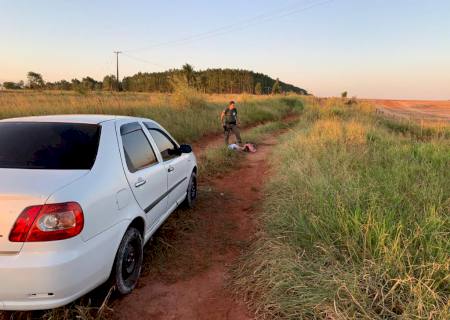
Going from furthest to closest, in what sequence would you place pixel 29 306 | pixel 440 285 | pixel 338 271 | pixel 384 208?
pixel 384 208
pixel 338 271
pixel 440 285
pixel 29 306

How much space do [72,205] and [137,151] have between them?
1293mm

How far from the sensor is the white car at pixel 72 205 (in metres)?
2.07

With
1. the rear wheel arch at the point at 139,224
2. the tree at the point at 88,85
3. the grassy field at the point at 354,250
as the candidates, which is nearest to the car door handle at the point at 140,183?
the rear wheel arch at the point at 139,224

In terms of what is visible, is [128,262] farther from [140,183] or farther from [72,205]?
[72,205]

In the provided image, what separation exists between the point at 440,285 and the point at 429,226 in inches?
28.5

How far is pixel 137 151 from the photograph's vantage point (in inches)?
134

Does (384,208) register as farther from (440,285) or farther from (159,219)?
(159,219)

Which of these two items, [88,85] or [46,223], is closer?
[46,223]

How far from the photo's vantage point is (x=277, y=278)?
9.66 ft

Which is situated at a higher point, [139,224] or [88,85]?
[88,85]

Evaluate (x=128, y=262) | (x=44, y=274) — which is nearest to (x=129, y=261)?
(x=128, y=262)

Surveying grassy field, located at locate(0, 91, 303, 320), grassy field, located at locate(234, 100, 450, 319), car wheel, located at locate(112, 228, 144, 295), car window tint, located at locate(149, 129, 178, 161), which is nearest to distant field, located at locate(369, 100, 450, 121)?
grassy field, located at locate(0, 91, 303, 320)

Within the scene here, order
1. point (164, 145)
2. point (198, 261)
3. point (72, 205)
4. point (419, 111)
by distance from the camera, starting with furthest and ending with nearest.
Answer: point (419, 111) → point (164, 145) → point (198, 261) → point (72, 205)

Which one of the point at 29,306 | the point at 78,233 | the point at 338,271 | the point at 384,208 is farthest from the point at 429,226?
the point at 29,306
